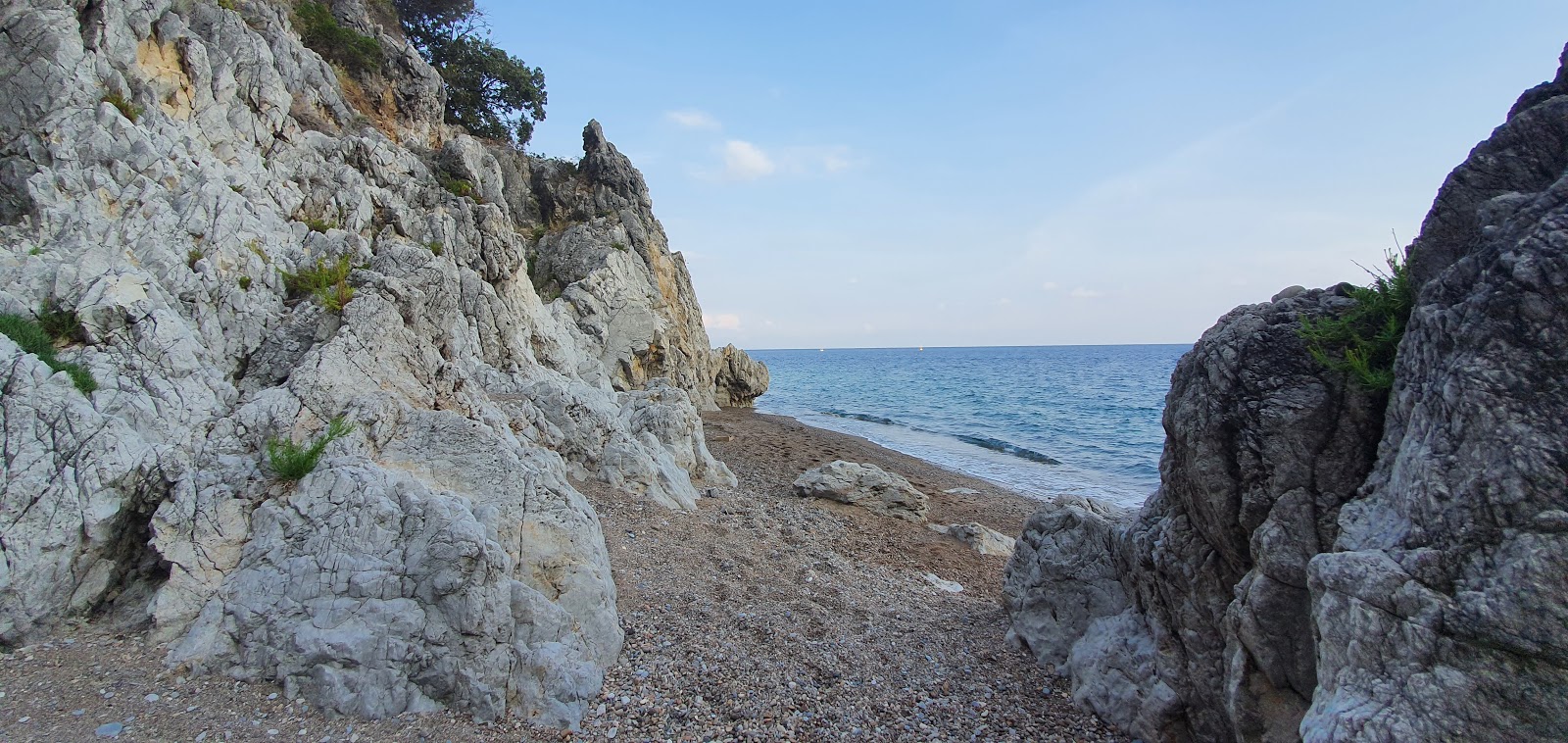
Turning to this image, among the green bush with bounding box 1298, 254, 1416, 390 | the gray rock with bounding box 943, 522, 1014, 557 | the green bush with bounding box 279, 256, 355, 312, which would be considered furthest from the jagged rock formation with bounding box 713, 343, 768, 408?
the green bush with bounding box 1298, 254, 1416, 390

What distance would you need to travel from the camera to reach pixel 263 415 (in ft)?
25.3

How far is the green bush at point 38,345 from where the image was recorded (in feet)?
22.2

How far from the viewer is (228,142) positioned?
1242 cm

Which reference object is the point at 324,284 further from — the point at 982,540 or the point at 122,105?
the point at 982,540

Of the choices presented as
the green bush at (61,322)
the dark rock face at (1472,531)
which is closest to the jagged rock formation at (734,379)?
the green bush at (61,322)

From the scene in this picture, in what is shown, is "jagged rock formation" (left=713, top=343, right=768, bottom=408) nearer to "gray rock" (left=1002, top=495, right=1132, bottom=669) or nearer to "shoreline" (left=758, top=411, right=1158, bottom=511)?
"shoreline" (left=758, top=411, right=1158, bottom=511)

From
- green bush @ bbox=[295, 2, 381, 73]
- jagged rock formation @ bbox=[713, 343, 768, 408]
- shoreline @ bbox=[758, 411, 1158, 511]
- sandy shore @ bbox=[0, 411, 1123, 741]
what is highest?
green bush @ bbox=[295, 2, 381, 73]

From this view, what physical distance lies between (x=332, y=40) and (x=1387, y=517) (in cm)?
2790

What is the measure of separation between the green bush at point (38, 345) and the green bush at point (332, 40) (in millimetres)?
18687

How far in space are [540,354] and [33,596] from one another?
12219 millimetres

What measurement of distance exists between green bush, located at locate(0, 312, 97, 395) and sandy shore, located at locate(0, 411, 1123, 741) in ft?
8.26

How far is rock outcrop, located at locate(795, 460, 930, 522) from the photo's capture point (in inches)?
613

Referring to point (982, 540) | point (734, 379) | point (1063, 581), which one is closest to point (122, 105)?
point (1063, 581)

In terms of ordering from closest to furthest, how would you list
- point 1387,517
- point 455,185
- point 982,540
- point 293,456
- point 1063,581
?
1. point 1387,517
2. point 293,456
3. point 1063,581
4. point 982,540
5. point 455,185
